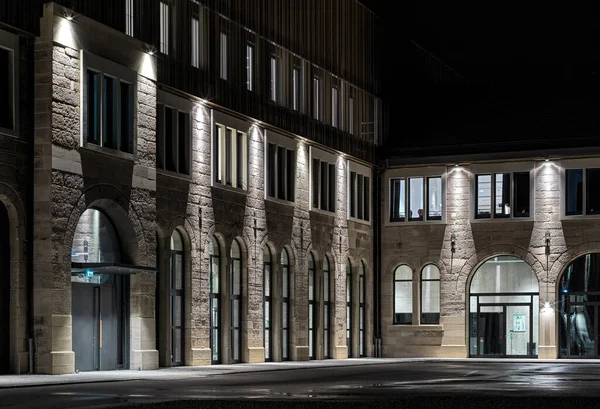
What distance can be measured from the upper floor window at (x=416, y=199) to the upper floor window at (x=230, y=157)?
14058mm

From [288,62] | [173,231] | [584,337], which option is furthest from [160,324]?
[584,337]

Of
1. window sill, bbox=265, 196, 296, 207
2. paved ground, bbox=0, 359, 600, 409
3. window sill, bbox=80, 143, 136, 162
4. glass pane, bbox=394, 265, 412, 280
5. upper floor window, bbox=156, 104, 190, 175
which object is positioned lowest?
paved ground, bbox=0, 359, 600, 409

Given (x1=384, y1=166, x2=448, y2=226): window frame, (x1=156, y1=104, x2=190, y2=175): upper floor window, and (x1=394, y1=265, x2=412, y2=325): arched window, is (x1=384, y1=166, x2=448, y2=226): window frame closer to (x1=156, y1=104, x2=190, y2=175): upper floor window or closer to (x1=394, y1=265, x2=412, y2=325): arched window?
(x1=394, y1=265, x2=412, y2=325): arched window

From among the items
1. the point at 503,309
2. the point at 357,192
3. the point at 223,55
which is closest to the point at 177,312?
the point at 223,55

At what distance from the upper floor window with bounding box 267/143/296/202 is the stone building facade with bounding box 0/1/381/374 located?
0.08 m

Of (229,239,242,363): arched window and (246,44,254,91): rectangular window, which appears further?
(246,44,254,91): rectangular window

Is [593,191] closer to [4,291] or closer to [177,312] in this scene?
[177,312]

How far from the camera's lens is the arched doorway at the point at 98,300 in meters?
32.4

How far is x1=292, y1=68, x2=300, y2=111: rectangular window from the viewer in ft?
151

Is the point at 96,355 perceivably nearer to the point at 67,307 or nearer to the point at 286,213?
the point at 67,307

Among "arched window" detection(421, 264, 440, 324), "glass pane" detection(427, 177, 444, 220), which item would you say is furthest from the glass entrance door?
"glass pane" detection(427, 177, 444, 220)

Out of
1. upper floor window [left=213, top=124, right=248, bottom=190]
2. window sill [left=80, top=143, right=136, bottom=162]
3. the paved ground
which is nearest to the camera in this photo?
the paved ground

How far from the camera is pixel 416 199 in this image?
54.1 metres

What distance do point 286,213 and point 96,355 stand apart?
13.6 m
